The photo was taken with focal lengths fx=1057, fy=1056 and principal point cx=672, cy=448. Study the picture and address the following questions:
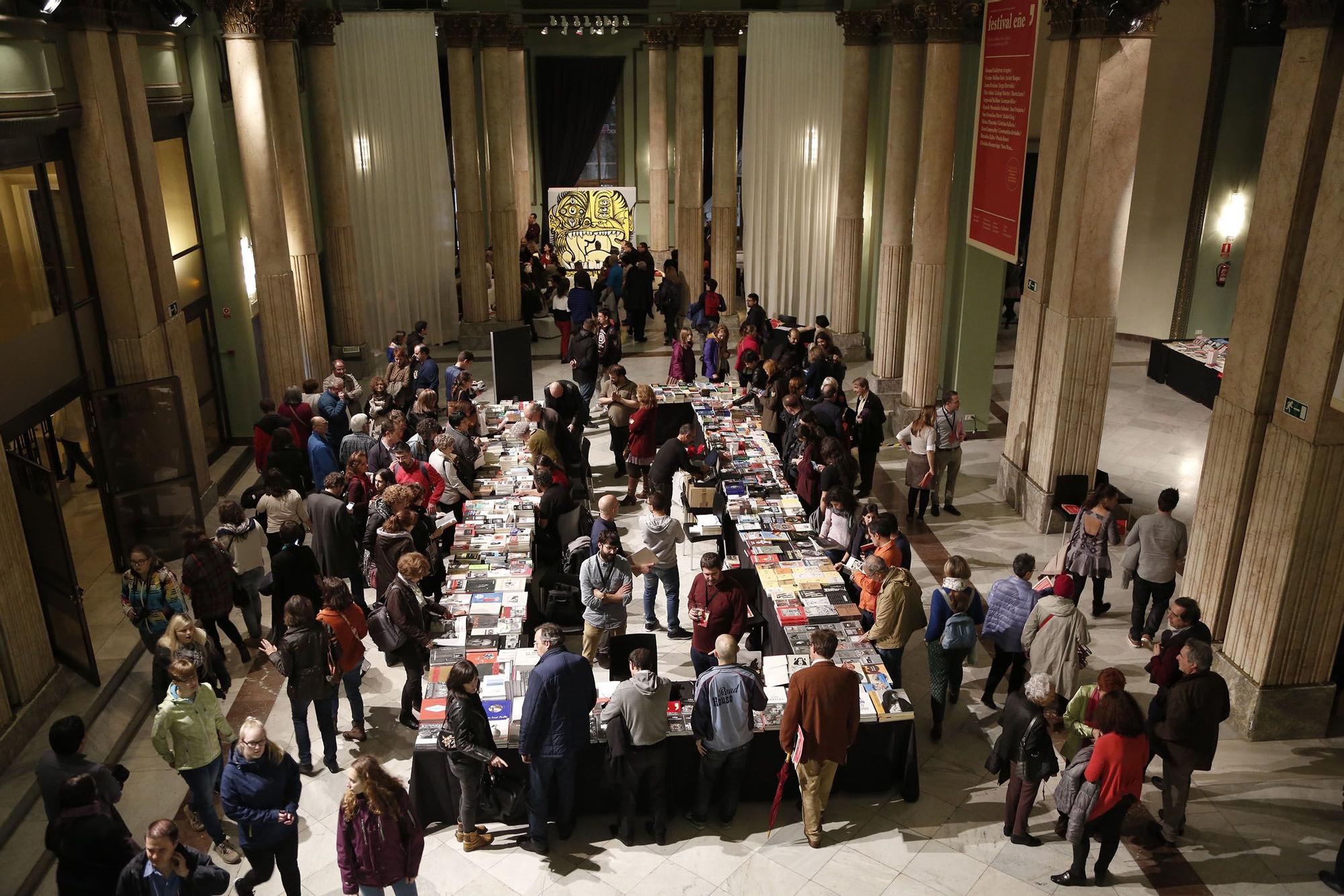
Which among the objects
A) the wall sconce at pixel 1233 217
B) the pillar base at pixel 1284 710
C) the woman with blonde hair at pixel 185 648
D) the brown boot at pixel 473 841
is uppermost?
the wall sconce at pixel 1233 217

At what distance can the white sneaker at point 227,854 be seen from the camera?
22.1 ft

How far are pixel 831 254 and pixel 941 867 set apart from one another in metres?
12.9

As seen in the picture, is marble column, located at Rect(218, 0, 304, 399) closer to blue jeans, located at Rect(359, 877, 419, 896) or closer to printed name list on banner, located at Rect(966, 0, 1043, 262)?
printed name list on banner, located at Rect(966, 0, 1043, 262)

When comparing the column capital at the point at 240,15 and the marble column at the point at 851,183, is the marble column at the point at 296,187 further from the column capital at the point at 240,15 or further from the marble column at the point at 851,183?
the marble column at the point at 851,183

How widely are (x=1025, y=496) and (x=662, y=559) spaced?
4863mm

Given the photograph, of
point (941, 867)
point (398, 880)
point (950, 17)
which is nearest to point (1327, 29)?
point (941, 867)

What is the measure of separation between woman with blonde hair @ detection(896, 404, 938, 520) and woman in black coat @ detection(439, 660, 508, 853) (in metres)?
5.98

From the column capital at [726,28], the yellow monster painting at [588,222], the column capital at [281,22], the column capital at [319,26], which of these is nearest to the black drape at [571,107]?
the yellow monster painting at [588,222]

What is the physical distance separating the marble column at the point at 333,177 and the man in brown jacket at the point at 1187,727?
45.3ft

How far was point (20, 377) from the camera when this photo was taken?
29.0 feet

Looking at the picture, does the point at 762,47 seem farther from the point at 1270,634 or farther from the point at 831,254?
the point at 1270,634

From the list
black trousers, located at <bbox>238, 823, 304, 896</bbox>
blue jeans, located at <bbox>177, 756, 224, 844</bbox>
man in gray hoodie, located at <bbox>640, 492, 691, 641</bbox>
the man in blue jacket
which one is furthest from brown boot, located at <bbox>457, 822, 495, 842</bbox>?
man in gray hoodie, located at <bbox>640, 492, 691, 641</bbox>

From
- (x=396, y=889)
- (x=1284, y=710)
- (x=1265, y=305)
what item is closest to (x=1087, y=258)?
(x=1265, y=305)

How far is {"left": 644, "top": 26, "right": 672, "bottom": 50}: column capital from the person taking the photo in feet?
66.1
